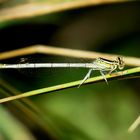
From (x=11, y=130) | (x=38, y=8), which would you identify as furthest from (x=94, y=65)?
(x=11, y=130)

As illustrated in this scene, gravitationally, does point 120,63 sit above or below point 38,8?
below

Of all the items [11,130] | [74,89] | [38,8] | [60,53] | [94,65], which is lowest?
[11,130]

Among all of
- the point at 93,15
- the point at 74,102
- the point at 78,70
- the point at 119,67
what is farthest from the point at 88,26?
the point at 119,67

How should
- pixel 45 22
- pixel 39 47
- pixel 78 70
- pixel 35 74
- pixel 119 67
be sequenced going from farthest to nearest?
1. pixel 45 22
2. pixel 78 70
3. pixel 35 74
4. pixel 39 47
5. pixel 119 67

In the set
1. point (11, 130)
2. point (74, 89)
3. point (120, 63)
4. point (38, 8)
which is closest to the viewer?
point (11, 130)

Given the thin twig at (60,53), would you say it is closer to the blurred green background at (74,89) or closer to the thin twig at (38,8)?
the blurred green background at (74,89)

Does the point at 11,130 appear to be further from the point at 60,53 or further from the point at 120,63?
the point at 120,63

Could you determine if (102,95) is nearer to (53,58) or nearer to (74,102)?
(74,102)
